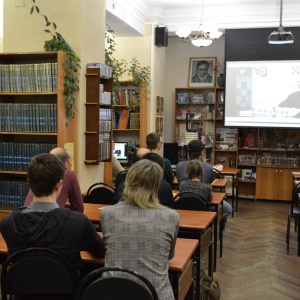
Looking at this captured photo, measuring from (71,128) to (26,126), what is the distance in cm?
52

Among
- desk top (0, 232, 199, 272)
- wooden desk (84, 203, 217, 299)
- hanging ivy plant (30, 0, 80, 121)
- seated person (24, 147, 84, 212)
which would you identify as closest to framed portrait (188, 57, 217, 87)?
hanging ivy plant (30, 0, 80, 121)

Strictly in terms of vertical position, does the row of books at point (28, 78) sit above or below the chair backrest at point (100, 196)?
above

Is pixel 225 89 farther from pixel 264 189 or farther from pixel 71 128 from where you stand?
pixel 71 128

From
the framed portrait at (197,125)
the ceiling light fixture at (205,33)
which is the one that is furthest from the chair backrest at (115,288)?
the framed portrait at (197,125)

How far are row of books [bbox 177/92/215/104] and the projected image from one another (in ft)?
1.47

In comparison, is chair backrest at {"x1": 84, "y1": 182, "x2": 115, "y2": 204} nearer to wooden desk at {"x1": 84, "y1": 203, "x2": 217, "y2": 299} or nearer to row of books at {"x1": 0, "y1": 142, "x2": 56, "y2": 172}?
wooden desk at {"x1": 84, "y1": 203, "x2": 217, "y2": 299}

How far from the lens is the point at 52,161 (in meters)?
2.58

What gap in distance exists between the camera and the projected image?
933 cm

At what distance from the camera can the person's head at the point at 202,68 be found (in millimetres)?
10211

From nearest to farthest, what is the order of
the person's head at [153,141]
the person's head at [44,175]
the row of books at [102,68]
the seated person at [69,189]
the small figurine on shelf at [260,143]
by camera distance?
1. the person's head at [44,175]
2. the seated person at [69,189]
3. the row of books at [102,68]
4. the person's head at [153,141]
5. the small figurine on shelf at [260,143]

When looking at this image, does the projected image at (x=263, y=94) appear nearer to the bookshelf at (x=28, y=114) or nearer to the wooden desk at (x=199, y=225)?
the bookshelf at (x=28, y=114)

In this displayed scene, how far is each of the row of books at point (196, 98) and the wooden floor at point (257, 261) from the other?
9.08ft

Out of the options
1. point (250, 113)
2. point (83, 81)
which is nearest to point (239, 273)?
point (83, 81)

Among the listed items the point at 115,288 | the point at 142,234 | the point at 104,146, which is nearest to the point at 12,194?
the point at 104,146
